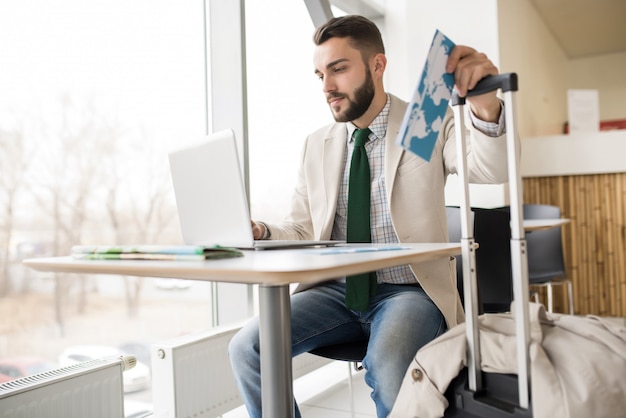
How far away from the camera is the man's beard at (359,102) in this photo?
170cm

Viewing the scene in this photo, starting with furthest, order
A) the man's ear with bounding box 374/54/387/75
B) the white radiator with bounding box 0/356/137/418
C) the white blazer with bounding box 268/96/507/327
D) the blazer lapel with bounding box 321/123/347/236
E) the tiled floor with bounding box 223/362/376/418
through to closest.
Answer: the tiled floor with bounding box 223/362/376/418 → the man's ear with bounding box 374/54/387/75 → the blazer lapel with bounding box 321/123/347/236 → the white radiator with bounding box 0/356/137/418 → the white blazer with bounding box 268/96/507/327

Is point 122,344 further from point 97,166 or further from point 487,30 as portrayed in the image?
point 487,30

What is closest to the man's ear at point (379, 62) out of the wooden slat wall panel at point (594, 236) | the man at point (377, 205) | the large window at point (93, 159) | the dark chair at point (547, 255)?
the man at point (377, 205)

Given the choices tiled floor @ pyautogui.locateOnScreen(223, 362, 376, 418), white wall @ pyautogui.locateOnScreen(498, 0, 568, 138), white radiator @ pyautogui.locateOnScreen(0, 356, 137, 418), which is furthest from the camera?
white wall @ pyautogui.locateOnScreen(498, 0, 568, 138)

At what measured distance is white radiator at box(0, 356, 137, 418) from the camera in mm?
1509

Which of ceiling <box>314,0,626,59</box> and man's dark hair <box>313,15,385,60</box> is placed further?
ceiling <box>314,0,626,59</box>

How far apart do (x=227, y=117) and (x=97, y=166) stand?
0.71 meters

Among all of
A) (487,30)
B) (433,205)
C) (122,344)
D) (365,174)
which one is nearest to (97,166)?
(122,344)

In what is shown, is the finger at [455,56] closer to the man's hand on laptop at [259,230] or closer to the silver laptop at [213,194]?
the silver laptop at [213,194]

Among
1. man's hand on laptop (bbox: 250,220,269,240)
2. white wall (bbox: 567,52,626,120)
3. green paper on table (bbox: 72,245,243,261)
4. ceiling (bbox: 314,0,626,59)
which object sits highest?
ceiling (bbox: 314,0,626,59)

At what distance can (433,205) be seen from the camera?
61.9 inches

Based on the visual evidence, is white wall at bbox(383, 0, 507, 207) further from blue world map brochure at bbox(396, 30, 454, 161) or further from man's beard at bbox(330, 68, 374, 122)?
blue world map brochure at bbox(396, 30, 454, 161)

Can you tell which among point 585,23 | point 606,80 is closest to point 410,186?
point 585,23

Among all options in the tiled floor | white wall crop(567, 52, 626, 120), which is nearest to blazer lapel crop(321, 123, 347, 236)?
the tiled floor
